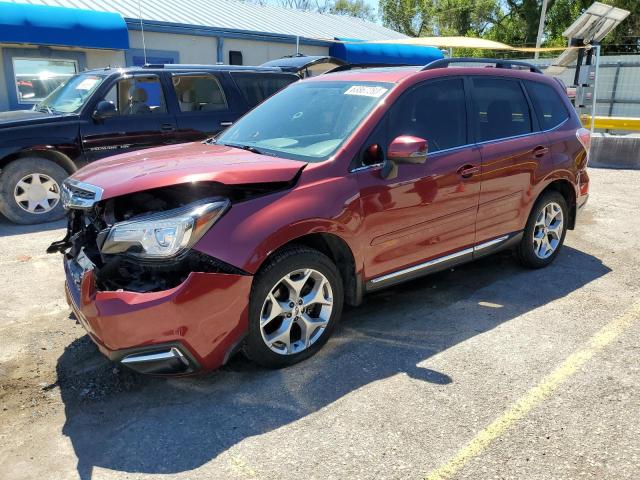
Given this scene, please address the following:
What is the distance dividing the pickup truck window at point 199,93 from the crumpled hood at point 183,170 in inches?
150

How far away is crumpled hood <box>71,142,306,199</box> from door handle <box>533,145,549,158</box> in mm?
2374

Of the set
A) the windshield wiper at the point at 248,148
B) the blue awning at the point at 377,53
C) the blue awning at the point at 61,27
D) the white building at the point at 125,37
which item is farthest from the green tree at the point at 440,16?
the windshield wiper at the point at 248,148

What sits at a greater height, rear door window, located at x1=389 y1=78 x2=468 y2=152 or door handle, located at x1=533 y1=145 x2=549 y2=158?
rear door window, located at x1=389 y1=78 x2=468 y2=152

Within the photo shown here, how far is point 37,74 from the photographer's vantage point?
41.7 ft

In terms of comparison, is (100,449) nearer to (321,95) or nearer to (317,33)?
(321,95)

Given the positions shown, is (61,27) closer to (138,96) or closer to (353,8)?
(138,96)

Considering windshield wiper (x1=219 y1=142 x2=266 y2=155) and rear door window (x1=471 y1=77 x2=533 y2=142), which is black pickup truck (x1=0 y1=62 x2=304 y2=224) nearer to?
windshield wiper (x1=219 y1=142 x2=266 y2=155)

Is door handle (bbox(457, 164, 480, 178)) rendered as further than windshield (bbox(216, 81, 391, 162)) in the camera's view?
Yes

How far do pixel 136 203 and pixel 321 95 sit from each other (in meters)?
1.71

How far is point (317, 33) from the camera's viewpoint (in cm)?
1947

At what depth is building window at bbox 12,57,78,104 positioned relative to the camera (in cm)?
1236

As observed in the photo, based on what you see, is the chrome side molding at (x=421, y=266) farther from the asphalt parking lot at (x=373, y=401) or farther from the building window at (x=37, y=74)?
the building window at (x=37, y=74)

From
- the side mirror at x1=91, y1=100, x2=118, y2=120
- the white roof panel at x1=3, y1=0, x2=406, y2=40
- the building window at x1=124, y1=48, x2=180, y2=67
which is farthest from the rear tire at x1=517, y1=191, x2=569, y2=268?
the white roof panel at x1=3, y1=0, x2=406, y2=40

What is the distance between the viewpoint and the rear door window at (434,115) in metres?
3.84
